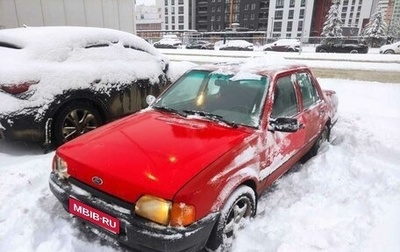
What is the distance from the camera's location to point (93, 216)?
7.84 feet

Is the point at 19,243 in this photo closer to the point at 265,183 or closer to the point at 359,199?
the point at 265,183

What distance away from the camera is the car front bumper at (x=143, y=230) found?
84.1 inches

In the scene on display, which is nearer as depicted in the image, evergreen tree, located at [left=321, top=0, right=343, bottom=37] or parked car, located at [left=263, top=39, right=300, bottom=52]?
parked car, located at [left=263, top=39, right=300, bottom=52]

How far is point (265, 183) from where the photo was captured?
311 centimetres

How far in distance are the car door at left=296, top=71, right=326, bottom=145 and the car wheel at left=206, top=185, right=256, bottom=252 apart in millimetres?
1415

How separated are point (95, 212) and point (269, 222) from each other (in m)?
1.56

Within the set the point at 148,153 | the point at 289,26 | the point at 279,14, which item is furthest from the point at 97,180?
the point at 279,14

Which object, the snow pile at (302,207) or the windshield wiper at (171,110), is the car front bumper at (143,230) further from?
the windshield wiper at (171,110)

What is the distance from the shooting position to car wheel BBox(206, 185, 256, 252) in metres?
2.44

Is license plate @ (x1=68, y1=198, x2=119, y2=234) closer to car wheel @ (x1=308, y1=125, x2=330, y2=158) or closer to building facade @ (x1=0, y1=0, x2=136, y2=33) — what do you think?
car wheel @ (x1=308, y1=125, x2=330, y2=158)

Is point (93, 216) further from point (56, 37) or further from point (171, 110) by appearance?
point (56, 37)

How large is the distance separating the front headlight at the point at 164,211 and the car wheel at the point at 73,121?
2.46 metres

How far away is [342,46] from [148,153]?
1194 inches

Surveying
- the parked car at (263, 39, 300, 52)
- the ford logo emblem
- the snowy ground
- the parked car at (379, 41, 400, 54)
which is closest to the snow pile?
the snowy ground
